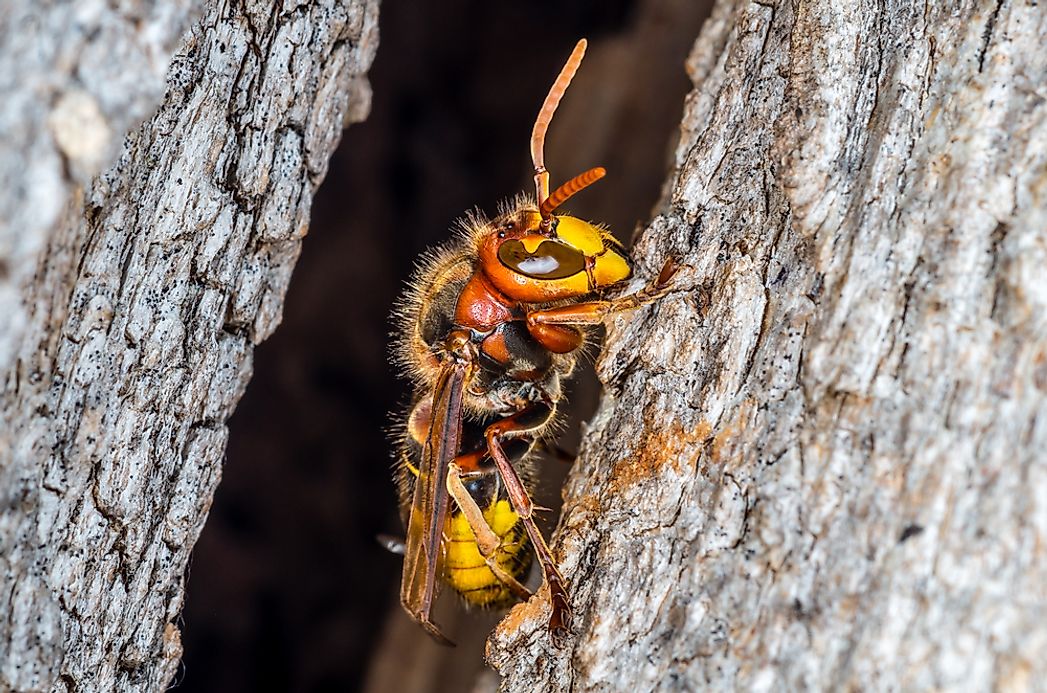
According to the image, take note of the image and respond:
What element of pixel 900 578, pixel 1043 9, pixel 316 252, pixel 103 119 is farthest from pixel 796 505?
pixel 316 252

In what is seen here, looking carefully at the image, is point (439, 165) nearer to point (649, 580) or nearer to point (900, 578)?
point (649, 580)

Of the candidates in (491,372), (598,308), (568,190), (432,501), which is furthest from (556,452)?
(568,190)

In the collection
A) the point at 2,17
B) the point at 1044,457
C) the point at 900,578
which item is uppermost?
the point at 2,17

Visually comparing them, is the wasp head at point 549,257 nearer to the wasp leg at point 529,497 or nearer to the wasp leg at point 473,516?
the wasp leg at point 529,497

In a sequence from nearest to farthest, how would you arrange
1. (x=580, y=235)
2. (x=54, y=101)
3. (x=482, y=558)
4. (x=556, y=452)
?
1. (x=54, y=101)
2. (x=580, y=235)
3. (x=482, y=558)
4. (x=556, y=452)

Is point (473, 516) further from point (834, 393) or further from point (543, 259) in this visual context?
point (834, 393)

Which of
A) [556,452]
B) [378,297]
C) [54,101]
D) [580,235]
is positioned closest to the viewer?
[54,101]

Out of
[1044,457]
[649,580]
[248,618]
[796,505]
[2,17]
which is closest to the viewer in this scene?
[2,17]
